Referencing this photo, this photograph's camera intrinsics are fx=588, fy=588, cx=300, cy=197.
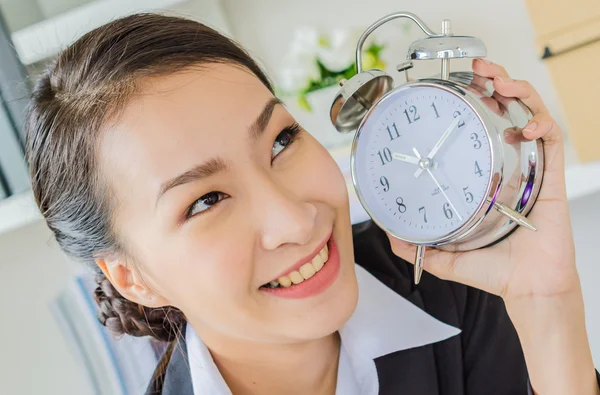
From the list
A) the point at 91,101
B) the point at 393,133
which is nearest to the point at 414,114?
the point at 393,133

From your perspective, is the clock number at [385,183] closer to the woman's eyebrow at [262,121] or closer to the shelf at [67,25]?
the woman's eyebrow at [262,121]

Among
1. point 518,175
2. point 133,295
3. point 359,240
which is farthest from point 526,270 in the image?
point 133,295

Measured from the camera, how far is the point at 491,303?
3.37 ft

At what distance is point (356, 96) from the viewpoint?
83 centimetres

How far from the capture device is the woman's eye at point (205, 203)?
2.43 ft

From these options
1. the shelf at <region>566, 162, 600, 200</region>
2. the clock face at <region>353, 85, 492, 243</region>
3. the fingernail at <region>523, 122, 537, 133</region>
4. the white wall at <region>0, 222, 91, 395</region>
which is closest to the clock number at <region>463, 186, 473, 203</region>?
the clock face at <region>353, 85, 492, 243</region>

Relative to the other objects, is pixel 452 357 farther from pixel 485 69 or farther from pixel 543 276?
pixel 485 69

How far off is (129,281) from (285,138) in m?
0.32

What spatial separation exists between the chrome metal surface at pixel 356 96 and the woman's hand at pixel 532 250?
0.13m

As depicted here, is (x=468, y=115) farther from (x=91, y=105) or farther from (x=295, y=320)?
(x=91, y=105)

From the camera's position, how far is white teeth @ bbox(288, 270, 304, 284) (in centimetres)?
76

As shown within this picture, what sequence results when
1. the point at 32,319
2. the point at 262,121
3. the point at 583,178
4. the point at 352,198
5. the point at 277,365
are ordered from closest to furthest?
the point at 262,121
the point at 277,365
the point at 583,178
the point at 352,198
the point at 32,319

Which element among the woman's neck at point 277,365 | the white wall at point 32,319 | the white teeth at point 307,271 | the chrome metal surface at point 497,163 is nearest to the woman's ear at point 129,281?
the woman's neck at point 277,365

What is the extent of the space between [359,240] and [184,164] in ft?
1.66
